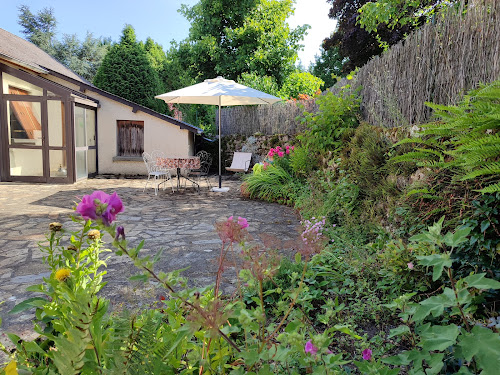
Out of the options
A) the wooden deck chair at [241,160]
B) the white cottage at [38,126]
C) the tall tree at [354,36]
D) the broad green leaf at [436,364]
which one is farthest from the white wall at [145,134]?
the broad green leaf at [436,364]

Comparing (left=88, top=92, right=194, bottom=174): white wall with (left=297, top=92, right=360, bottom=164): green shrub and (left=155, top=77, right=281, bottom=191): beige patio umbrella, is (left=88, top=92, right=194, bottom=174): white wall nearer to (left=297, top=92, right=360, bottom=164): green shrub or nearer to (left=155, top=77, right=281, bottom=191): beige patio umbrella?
(left=155, top=77, right=281, bottom=191): beige patio umbrella

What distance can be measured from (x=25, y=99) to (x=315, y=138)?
7.99 metres

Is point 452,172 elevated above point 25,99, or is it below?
below

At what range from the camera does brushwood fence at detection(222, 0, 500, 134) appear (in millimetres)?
2977

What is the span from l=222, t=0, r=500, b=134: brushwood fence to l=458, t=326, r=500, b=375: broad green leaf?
8.23 feet

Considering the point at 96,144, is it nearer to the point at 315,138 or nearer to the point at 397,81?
the point at 315,138

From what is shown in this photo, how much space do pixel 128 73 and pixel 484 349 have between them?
18474 mm

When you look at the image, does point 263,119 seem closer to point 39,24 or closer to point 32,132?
point 32,132

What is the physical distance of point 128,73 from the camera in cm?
1722

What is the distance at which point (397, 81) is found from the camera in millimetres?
4191

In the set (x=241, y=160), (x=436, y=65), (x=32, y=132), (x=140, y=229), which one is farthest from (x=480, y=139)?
(x=32, y=132)

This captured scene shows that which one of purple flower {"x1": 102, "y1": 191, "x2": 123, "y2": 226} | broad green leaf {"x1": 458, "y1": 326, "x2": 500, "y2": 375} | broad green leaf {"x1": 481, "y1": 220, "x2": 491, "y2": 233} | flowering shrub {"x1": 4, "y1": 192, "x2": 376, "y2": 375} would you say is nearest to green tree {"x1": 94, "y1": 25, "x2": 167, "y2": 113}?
flowering shrub {"x1": 4, "y1": 192, "x2": 376, "y2": 375}

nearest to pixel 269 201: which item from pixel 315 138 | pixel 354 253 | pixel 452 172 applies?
pixel 315 138

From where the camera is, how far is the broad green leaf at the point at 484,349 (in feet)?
3.09
